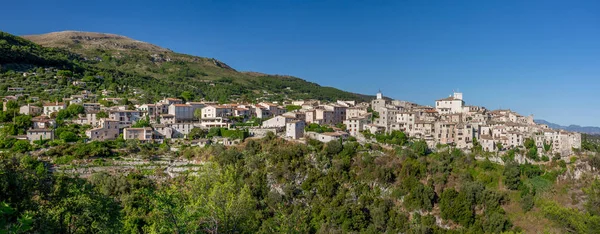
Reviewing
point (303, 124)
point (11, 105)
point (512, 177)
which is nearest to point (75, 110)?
point (11, 105)

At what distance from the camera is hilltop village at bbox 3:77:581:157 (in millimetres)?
50656

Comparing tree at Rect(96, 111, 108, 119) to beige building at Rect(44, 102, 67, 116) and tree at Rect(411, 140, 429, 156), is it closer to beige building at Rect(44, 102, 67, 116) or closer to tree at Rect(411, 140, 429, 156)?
beige building at Rect(44, 102, 67, 116)

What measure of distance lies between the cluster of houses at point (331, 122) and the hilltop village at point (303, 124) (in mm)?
98

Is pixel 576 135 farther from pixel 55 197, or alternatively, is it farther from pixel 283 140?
pixel 55 197

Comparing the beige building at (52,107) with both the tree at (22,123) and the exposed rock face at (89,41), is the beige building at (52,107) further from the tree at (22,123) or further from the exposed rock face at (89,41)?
the exposed rock face at (89,41)

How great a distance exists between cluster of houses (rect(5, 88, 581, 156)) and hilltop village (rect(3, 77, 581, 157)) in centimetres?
10

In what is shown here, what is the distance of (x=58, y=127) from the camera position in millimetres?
53562

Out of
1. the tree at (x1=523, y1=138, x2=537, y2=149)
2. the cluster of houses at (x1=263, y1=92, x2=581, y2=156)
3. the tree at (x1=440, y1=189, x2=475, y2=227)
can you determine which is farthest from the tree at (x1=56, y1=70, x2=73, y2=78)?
the tree at (x1=523, y1=138, x2=537, y2=149)

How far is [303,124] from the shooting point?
56625mm

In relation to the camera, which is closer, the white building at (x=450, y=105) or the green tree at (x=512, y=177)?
the green tree at (x=512, y=177)

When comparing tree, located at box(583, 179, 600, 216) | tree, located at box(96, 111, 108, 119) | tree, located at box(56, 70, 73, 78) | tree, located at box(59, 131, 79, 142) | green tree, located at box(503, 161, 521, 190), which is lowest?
tree, located at box(583, 179, 600, 216)

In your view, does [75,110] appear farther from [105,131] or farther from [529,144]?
[529,144]

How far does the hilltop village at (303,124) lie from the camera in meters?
50.7

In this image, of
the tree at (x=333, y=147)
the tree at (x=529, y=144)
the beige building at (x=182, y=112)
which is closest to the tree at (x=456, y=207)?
the tree at (x=529, y=144)
